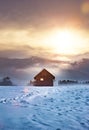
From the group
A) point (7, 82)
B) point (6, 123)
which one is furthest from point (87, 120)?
point (7, 82)

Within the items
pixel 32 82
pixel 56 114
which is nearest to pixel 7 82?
pixel 32 82

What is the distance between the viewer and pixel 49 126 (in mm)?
11109

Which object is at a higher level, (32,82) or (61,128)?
(32,82)

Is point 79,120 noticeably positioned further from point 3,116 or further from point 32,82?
point 32,82

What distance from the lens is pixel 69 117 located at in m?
13.0

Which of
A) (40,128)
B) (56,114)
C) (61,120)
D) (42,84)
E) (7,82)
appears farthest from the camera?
(7,82)

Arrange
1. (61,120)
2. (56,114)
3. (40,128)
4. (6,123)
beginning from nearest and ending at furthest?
(40,128)
(6,123)
(61,120)
(56,114)

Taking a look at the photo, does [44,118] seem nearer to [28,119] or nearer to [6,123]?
[28,119]

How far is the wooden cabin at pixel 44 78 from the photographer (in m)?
63.4

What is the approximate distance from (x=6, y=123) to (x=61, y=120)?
244 centimetres

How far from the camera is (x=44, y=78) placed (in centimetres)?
6362

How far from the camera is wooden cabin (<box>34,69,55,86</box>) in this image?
6344cm

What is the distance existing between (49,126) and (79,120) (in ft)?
5.98

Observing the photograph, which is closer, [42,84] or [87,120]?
[87,120]
